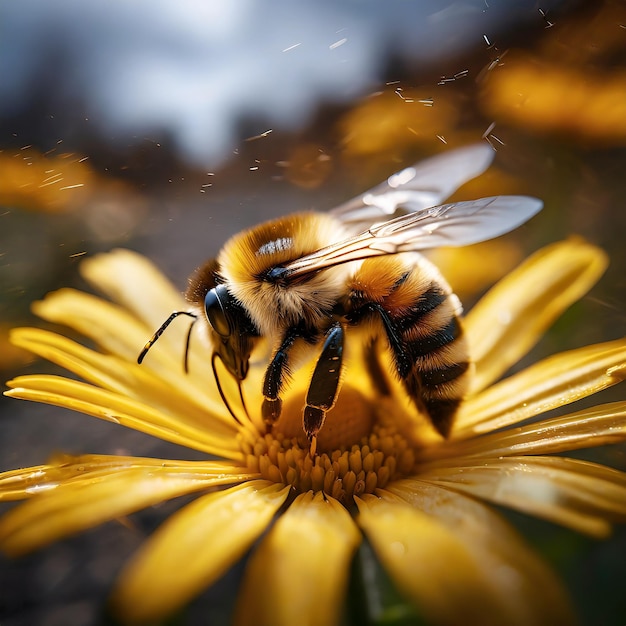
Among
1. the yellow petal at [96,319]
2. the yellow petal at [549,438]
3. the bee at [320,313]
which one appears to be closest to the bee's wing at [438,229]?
the bee at [320,313]

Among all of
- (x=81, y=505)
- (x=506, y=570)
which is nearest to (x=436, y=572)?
(x=506, y=570)

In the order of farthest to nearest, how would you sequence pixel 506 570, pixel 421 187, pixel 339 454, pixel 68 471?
pixel 421 187 → pixel 339 454 → pixel 68 471 → pixel 506 570

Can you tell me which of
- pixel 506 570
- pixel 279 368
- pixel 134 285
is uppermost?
pixel 134 285

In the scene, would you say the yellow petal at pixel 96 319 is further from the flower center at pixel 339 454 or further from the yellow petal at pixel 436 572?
the yellow petal at pixel 436 572

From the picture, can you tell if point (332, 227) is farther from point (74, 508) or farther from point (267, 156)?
point (74, 508)

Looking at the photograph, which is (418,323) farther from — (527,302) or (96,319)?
(96,319)

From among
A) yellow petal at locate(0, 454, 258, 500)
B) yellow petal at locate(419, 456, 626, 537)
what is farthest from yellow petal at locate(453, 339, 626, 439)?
yellow petal at locate(0, 454, 258, 500)

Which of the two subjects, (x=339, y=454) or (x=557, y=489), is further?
(x=339, y=454)
